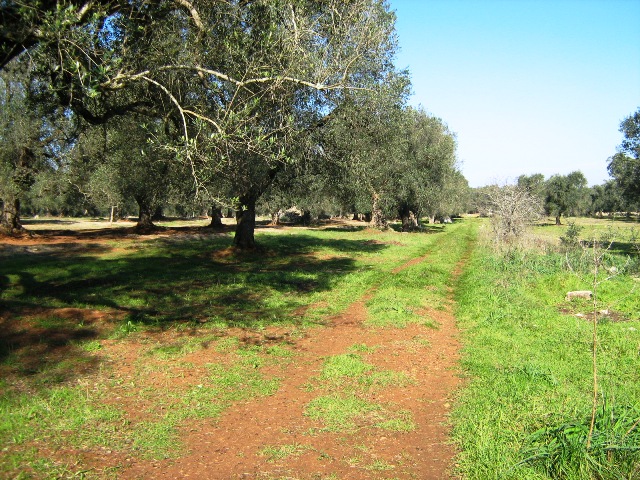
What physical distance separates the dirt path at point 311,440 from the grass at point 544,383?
0.46m

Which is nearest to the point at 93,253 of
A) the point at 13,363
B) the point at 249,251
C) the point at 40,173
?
the point at 249,251

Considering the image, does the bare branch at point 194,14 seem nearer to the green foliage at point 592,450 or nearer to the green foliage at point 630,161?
the green foliage at point 592,450

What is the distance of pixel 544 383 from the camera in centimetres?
791

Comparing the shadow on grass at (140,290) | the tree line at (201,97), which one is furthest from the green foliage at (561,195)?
the shadow on grass at (140,290)

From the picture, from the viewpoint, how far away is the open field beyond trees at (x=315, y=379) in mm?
5598

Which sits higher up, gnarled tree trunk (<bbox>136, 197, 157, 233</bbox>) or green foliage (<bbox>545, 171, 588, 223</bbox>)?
green foliage (<bbox>545, 171, 588, 223</bbox>)

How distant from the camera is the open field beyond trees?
560 centimetres

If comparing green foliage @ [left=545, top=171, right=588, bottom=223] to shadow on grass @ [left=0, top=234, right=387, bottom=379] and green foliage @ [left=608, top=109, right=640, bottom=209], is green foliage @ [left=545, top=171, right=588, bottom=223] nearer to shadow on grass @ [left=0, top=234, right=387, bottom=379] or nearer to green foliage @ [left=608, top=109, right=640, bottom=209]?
green foliage @ [left=608, top=109, right=640, bottom=209]

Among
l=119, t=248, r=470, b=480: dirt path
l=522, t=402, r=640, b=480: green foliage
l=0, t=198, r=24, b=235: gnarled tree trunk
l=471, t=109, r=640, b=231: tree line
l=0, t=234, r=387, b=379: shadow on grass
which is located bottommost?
l=119, t=248, r=470, b=480: dirt path

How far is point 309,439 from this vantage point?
252 inches

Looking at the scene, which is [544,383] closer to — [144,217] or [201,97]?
[201,97]

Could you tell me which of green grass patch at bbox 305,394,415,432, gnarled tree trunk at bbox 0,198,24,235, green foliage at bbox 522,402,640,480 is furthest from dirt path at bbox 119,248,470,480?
gnarled tree trunk at bbox 0,198,24,235

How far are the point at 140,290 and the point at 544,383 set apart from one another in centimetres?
1263

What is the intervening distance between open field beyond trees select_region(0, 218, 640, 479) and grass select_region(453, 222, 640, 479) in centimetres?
4
